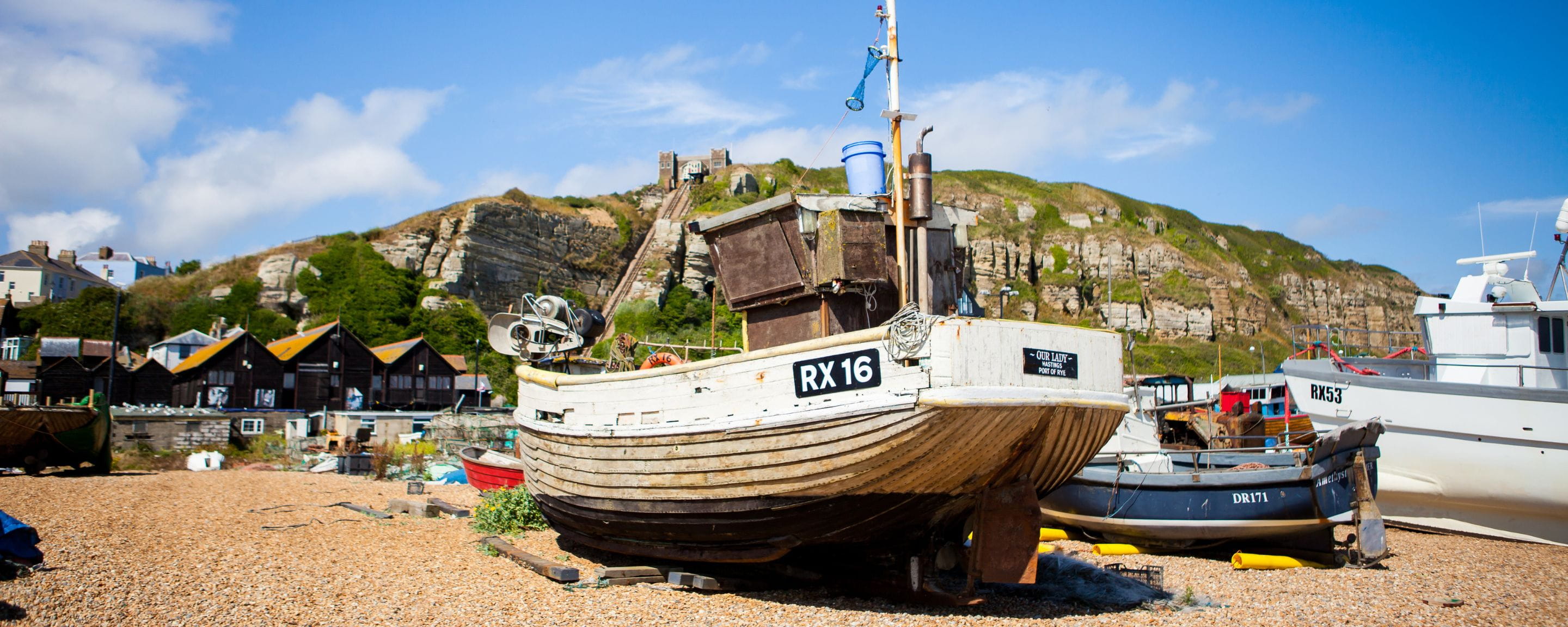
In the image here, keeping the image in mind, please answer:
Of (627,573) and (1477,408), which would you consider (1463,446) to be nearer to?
(1477,408)

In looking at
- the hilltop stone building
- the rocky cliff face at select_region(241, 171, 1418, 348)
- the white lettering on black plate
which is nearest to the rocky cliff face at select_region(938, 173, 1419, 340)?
the rocky cliff face at select_region(241, 171, 1418, 348)

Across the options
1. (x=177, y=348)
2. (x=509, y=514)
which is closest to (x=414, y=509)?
(x=509, y=514)

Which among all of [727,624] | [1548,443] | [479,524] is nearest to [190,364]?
[479,524]

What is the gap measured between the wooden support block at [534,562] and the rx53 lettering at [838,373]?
306cm

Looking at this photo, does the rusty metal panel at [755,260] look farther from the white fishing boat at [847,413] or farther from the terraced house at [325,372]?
the terraced house at [325,372]

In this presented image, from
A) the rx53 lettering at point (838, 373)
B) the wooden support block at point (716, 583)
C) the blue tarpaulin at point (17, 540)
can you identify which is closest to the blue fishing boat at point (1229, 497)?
the wooden support block at point (716, 583)

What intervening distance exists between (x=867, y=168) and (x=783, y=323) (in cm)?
179

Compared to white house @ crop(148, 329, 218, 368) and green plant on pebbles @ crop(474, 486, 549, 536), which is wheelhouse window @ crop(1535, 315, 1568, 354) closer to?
green plant on pebbles @ crop(474, 486, 549, 536)

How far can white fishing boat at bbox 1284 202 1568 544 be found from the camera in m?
13.5

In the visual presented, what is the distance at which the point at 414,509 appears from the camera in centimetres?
1281

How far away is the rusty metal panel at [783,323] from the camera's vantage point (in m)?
9.01

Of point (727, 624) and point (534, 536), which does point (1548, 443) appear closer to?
point (727, 624)

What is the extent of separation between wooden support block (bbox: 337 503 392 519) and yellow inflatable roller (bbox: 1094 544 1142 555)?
9549mm

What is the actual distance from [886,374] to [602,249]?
182 ft
